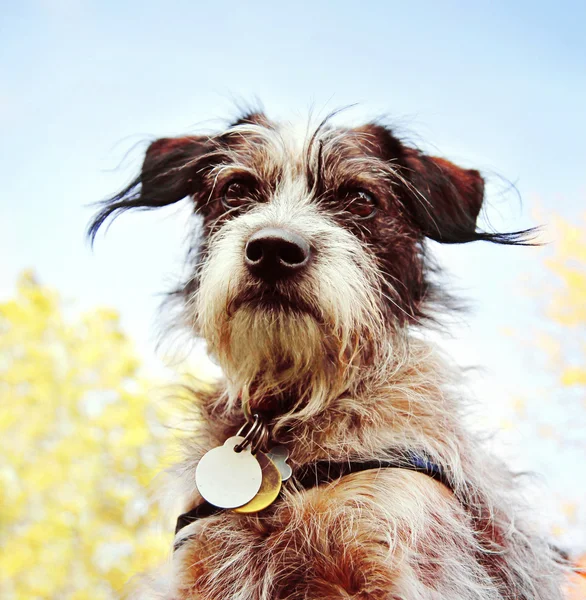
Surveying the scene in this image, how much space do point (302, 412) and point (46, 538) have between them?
8.03m

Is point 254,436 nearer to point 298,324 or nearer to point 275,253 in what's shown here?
point 298,324

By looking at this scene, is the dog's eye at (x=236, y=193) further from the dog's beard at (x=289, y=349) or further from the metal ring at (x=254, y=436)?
the metal ring at (x=254, y=436)

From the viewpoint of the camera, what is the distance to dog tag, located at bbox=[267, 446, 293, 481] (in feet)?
5.73

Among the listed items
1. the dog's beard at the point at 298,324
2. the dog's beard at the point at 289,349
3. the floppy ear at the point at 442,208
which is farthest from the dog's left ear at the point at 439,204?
the dog's beard at the point at 289,349

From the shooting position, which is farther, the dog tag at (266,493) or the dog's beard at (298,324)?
the dog's beard at (298,324)

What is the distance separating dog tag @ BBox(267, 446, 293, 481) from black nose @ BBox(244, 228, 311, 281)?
0.60 metres

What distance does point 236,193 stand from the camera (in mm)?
2229

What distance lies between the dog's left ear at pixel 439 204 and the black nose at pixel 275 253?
2.21 feet

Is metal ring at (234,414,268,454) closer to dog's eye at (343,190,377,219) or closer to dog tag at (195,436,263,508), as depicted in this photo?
dog tag at (195,436,263,508)

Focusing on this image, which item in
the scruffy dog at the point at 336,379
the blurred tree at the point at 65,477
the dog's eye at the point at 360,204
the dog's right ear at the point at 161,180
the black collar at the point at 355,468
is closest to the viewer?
the scruffy dog at the point at 336,379

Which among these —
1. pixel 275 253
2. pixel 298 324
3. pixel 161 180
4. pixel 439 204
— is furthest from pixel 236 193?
pixel 439 204

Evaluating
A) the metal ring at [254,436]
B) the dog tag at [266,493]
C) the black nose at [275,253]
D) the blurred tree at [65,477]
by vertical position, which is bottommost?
the blurred tree at [65,477]

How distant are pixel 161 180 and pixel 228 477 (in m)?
1.38

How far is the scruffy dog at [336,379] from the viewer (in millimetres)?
1621
